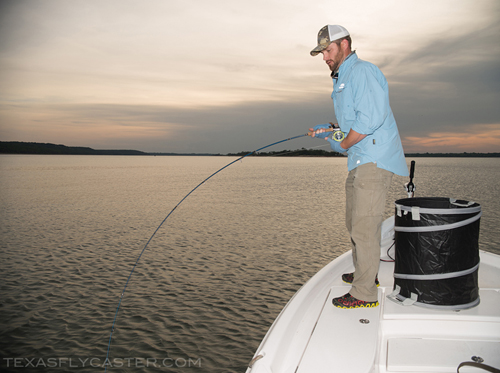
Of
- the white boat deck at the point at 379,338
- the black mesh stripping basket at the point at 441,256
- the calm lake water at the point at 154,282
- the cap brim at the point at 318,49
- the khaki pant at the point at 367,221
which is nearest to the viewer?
the white boat deck at the point at 379,338

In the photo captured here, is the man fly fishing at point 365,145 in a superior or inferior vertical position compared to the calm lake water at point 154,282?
superior

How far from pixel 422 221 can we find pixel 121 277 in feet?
20.3

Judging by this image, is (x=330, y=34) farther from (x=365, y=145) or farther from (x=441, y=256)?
(x=441, y=256)

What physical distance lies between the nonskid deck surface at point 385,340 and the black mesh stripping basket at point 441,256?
94mm

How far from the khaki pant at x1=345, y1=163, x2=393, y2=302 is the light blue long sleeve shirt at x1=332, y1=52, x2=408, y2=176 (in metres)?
0.09

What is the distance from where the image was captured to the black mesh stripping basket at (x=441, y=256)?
269cm

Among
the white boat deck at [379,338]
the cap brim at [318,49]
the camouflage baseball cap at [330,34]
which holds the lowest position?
the white boat deck at [379,338]

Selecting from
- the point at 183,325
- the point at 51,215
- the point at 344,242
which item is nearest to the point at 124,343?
the point at 183,325

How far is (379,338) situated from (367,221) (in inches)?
33.8

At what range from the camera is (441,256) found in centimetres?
272

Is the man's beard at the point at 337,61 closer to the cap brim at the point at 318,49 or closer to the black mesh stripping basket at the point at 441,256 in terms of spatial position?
the cap brim at the point at 318,49

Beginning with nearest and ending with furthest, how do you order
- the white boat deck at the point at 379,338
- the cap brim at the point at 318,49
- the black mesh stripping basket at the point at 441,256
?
the white boat deck at the point at 379,338 < the black mesh stripping basket at the point at 441,256 < the cap brim at the point at 318,49

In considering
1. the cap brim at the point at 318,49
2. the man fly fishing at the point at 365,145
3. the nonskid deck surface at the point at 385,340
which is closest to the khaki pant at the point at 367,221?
the man fly fishing at the point at 365,145

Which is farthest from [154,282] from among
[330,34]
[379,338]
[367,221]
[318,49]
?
[330,34]
